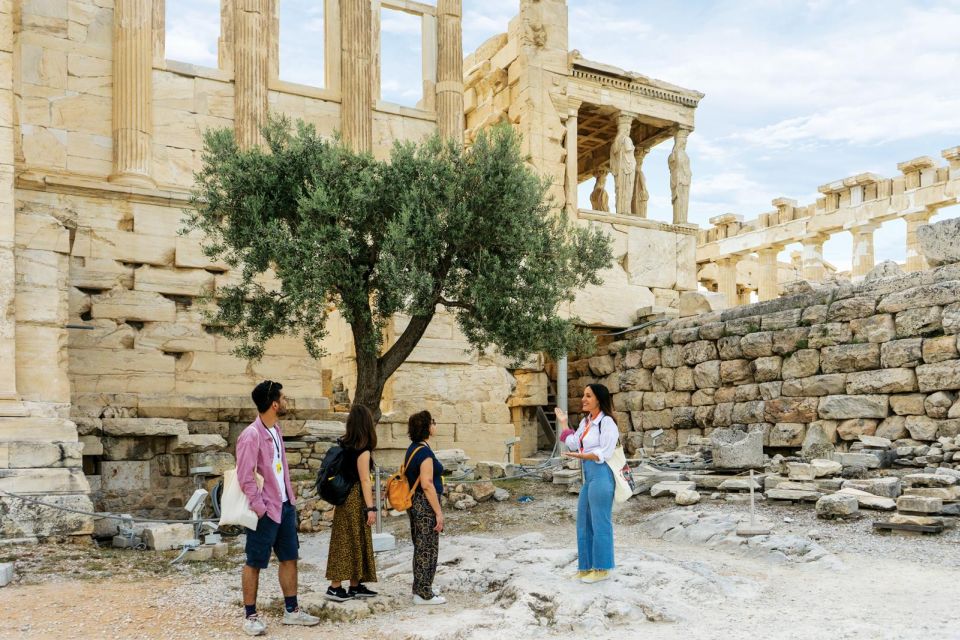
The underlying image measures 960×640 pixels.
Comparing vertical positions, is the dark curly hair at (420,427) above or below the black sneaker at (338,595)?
above

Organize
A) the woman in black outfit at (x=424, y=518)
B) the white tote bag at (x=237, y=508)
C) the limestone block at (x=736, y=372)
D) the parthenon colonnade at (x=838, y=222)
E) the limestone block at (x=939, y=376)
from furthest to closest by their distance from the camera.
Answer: the parthenon colonnade at (x=838, y=222), the limestone block at (x=736, y=372), the limestone block at (x=939, y=376), the woman in black outfit at (x=424, y=518), the white tote bag at (x=237, y=508)

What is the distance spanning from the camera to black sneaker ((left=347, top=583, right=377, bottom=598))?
703cm

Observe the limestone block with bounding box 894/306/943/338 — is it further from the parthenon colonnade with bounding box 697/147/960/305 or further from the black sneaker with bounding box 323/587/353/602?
the parthenon colonnade with bounding box 697/147/960/305

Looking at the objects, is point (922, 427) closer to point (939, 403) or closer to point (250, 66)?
point (939, 403)

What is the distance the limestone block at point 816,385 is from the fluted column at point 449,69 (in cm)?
788

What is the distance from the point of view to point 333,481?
6.84 meters

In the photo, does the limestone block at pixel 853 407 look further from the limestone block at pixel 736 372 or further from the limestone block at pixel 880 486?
the limestone block at pixel 880 486

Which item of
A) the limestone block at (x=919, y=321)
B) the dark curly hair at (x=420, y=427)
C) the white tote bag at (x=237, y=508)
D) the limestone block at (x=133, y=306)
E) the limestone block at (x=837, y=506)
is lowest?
the limestone block at (x=837, y=506)

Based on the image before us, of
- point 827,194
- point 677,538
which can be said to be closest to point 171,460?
point 677,538

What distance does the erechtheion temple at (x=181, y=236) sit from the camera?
10664mm

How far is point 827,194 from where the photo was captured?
27.0 metres

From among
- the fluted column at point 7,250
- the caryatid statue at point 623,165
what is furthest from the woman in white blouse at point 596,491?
the caryatid statue at point 623,165

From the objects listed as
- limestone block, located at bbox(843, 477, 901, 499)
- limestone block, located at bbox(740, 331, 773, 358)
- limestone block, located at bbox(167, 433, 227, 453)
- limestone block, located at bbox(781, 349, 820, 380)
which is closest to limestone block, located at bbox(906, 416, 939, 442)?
limestone block, located at bbox(781, 349, 820, 380)

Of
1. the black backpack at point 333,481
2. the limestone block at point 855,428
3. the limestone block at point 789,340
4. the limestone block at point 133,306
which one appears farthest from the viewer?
the limestone block at point 789,340
